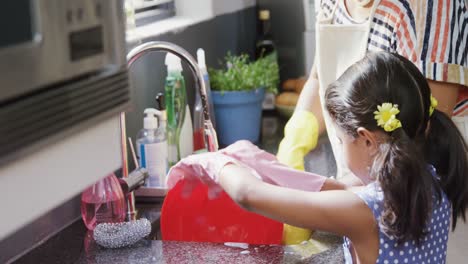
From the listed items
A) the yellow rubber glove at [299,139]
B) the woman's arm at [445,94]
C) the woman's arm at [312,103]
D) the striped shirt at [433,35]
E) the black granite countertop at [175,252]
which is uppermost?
the striped shirt at [433,35]

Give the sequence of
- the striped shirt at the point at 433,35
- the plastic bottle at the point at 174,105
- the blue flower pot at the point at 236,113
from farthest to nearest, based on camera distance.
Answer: the blue flower pot at the point at 236,113, the plastic bottle at the point at 174,105, the striped shirt at the point at 433,35

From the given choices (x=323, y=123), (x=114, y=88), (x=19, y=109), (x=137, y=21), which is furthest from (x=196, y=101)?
(x=19, y=109)

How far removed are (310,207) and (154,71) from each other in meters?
0.83

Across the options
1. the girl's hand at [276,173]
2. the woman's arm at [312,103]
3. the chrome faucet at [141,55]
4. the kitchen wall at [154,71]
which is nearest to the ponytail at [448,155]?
the girl's hand at [276,173]

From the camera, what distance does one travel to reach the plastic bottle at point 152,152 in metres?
1.77

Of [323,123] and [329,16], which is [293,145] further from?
[329,16]

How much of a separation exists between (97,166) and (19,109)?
141 mm

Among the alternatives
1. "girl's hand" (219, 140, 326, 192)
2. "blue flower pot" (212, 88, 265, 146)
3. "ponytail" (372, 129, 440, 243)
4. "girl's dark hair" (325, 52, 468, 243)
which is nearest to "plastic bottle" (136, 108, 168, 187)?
"girl's hand" (219, 140, 326, 192)

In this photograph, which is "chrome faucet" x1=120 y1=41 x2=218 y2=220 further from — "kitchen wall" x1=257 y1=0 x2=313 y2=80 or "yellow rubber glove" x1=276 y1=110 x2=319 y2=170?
"kitchen wall" x1=257 y1=0 x2=313 y2=80

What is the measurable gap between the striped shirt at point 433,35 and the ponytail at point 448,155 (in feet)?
0.45

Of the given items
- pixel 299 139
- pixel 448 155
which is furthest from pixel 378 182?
pixel 299 139

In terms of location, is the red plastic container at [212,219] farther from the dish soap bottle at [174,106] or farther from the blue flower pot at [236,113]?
the blue flower pot at [236,113]

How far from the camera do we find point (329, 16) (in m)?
1.76

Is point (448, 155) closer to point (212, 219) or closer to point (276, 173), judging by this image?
point (276, 173)
